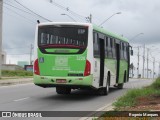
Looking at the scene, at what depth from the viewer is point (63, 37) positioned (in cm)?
2027

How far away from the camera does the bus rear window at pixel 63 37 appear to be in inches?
794

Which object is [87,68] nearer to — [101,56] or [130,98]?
[101,56]

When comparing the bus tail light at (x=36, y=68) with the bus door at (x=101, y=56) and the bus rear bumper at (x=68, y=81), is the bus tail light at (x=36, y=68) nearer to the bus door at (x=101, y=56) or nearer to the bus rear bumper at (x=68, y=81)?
the bus rear bumper at (x=68, y=81)

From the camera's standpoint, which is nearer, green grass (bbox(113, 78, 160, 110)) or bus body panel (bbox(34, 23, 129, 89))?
green grass (bbox(113, 78, 160, 110))

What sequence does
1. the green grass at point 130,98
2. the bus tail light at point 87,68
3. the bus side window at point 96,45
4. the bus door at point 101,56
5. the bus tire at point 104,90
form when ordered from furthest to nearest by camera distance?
the bus tire at point 104,90, the bus door at point 101,56, the bus side window at point 96,45, the bus tail light at point 87,68, the green grass at point 130,98

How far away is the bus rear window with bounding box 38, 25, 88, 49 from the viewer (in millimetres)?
20156

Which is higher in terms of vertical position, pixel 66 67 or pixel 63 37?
pixel 63 37

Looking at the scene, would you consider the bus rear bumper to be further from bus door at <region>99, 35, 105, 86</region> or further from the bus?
bus door at <region>99, 35, 105, 86</region>

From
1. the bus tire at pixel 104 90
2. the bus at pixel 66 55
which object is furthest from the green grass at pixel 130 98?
the bus tire at pixel 104 90

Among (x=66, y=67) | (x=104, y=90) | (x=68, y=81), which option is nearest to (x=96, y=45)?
(x=66, y=67)

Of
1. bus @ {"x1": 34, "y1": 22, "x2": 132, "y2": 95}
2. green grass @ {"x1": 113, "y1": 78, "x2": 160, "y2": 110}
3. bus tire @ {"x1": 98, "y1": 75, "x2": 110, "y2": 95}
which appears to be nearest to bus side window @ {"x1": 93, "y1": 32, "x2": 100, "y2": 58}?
bus @ {"x1": 34, "y1": 22, "x2": 132, "y2": 95}

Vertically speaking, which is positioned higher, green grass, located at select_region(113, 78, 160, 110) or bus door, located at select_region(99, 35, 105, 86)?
bus door, located at select_region(99, 35, 105, 86)

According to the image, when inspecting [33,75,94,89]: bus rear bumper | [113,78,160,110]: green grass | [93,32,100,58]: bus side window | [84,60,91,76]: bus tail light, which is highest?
[93,32,100,58]: bus side window

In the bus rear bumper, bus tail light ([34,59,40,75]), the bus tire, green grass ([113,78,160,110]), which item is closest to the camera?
green grass ([113,78,160,110])
